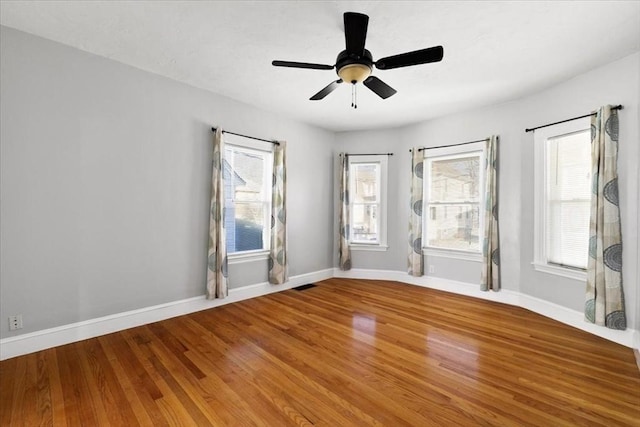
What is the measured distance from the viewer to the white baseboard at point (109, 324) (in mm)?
2414

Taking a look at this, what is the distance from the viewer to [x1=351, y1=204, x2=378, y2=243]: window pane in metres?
5.31

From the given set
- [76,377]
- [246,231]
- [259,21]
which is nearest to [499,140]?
[259,21]

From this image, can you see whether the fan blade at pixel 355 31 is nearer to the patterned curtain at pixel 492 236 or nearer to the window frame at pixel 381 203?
the patterned curtain at pixel 492 236

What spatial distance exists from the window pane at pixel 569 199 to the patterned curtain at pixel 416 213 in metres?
1.70

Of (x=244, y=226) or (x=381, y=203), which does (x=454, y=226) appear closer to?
(x=381, y=203)

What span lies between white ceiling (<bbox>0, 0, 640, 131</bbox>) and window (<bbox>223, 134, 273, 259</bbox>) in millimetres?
912

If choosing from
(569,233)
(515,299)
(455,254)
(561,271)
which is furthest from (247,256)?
(569,233)

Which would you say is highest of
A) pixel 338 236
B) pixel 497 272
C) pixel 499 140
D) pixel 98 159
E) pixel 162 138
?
pixel 499 140

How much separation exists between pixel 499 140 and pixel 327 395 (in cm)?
406

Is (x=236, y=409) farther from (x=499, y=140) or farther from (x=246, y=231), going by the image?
(x=499, y=140)

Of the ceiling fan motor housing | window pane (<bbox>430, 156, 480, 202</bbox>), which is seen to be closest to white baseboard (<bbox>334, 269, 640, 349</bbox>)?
window pane (<bbox>430, 156, 480, 202</bbox>)

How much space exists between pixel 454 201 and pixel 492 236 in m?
0.82

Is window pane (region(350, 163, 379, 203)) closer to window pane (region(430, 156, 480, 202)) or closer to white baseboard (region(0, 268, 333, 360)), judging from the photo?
window pane (region(430, 156, 480, 202))

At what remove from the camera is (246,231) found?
4195 millimetres
